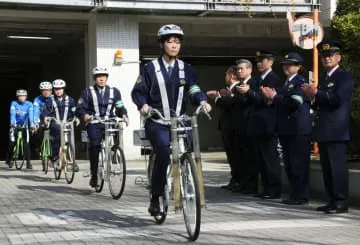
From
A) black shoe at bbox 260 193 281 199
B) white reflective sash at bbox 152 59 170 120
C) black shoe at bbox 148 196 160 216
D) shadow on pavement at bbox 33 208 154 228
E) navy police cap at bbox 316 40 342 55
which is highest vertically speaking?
navy police cap at bbox 316 40 342 55

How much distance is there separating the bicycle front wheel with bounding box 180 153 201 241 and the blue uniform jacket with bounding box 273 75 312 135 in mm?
2736

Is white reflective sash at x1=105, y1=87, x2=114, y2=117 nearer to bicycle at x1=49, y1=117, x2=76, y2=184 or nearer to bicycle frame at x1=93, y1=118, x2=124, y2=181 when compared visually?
bicycle frame at x1=93, y1=118, x2=124, y2=181

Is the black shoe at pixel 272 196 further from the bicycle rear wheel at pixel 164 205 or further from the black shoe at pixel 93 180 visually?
the black shoe at pixel 93 180

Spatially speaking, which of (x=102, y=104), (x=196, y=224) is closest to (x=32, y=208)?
(x=102, y=104)

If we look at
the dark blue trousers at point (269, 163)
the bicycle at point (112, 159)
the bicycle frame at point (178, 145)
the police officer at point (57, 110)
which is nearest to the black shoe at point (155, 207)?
the bicycle frame at point (178, 145)

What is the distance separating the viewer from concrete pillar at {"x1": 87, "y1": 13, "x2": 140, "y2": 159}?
60.0 ft

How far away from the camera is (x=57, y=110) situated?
12766mm

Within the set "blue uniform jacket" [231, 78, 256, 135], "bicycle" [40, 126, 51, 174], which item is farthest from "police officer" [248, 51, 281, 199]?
"bicycle" [40, 126, 51, 174]

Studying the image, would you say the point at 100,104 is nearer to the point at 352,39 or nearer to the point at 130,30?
the point at 352,39

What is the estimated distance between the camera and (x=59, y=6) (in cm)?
1730

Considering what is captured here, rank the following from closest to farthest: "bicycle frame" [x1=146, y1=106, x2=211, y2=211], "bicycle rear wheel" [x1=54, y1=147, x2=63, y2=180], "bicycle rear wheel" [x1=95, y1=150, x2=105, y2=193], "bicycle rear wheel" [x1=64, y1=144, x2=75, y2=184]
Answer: "bicycle frame" [x1=146, y1=106, x2=211, y2=211]
"bicycle rear wheel" [x1=95, y1=150, x2=105, y2=193]
"bicycle rear wheel" [x1=64, y1=144, x2=75, y2=184]
"bicycle rear wheel" [x1=54, y1=147, x2=63, y2=180]

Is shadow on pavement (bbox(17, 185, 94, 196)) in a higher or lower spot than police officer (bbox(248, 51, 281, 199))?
lower

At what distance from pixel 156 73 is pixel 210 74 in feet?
70.2

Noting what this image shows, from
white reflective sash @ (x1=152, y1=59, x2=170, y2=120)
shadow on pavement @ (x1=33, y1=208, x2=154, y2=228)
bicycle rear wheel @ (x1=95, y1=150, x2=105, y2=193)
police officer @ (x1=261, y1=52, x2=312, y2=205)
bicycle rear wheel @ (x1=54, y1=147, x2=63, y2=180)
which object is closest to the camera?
white reflective sash @ (x1=152, y1=59, x2=170, y2=120)
